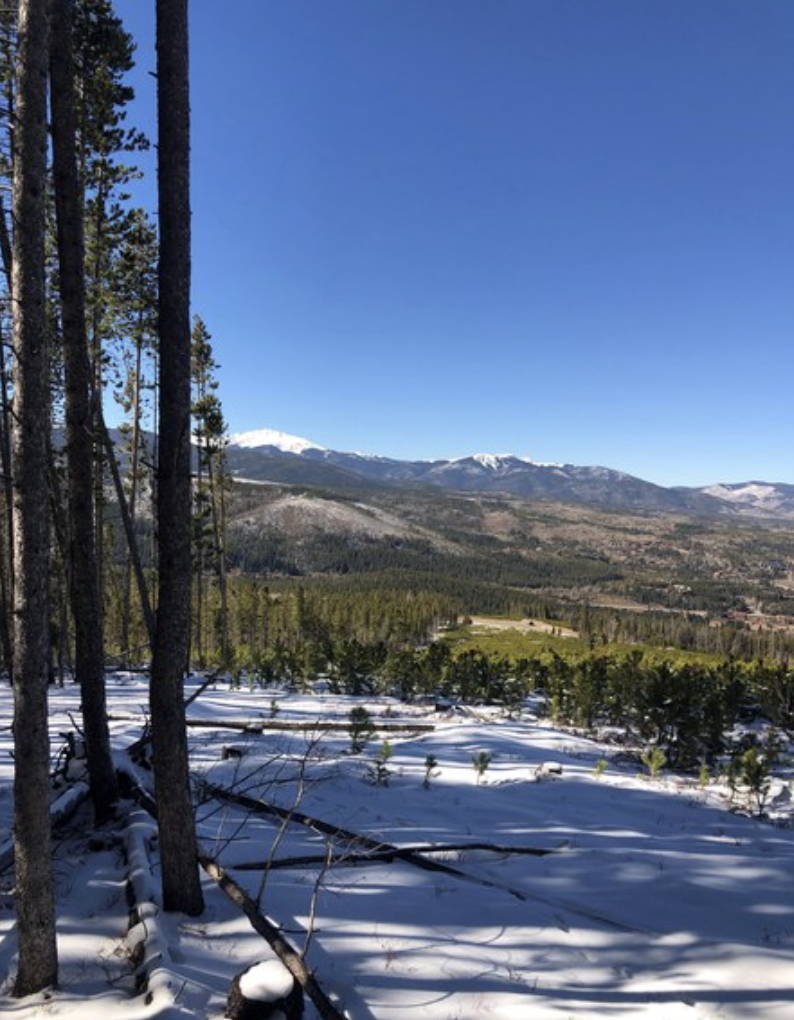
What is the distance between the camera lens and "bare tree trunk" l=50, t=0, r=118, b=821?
19.2ft

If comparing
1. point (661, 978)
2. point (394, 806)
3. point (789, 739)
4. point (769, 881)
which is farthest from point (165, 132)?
point (789, 739)

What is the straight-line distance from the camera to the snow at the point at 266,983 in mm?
3139

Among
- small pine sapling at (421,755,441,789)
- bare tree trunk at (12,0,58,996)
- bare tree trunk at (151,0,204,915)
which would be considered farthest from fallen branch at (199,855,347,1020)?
small pine sapling at (421,755,441,789)

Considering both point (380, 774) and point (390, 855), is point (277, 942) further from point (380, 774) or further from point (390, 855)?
point (380, 774)

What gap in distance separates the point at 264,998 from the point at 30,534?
10.1 feet

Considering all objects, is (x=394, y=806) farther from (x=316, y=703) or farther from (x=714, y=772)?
(x=316, y=703)

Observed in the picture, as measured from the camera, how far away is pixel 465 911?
4.75 metres

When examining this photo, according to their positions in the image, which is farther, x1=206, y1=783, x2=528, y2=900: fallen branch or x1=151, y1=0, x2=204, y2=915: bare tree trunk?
Answer: x1=206, y1=783, x2=528, y2=900: fallen branch

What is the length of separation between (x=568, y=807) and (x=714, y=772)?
766 centimetres

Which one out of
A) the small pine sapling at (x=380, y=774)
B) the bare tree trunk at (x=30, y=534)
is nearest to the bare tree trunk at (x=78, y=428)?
the bare tree trunk at (x=30, y=534)

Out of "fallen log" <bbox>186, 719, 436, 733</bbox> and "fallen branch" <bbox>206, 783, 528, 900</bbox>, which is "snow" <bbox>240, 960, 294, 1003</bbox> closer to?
"fallen branch" <bbox>206, 783, 528, 900</bbox>

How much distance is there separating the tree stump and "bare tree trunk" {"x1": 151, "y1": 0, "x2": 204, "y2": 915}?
1.33 m

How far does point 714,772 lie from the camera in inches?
526

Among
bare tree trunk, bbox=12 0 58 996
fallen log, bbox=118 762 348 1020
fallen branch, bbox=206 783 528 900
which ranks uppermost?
bare tree trunk, bbox=12 0 58 996
